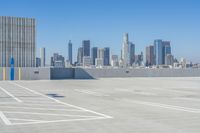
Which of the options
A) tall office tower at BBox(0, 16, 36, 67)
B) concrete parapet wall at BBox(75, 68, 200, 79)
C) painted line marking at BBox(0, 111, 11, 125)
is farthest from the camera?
tall office tower at BBox(0, 16, 36, 67)

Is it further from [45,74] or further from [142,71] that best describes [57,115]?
[142,71]

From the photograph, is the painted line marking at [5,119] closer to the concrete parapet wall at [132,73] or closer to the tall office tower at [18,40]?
the concrete parapet wall at [132,73]

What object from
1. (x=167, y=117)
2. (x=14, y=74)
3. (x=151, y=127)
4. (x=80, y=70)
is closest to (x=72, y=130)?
(x=151, y=127)

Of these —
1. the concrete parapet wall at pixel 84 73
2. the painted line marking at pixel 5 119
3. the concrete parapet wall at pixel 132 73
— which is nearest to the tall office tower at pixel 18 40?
the concrete parapet wall at pixel 84 73

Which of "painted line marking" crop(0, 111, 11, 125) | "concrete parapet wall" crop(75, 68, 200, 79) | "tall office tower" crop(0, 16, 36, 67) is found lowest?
"painted line marking" crop(0, 111, 11, 125)

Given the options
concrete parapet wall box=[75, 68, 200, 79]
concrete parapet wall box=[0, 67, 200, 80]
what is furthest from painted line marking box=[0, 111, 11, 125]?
concrete parapet wall box=[75, 68, 200, 79]

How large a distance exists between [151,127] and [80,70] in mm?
31475

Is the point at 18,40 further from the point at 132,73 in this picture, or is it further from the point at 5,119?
the point at 5,119

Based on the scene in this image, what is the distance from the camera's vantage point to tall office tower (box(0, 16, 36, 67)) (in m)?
54.6

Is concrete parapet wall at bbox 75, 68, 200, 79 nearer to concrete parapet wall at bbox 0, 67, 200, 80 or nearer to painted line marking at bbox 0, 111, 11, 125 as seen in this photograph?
concrete parapet wall at bbox 0, 67, 200, 80

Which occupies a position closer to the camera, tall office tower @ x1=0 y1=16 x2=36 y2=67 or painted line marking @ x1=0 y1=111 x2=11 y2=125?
painted line marking @ x1=0 y1=111 x2=11 y2=125

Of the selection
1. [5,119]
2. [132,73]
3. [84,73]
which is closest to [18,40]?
[84,73]

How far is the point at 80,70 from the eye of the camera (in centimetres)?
3988

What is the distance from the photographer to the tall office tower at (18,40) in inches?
2149
